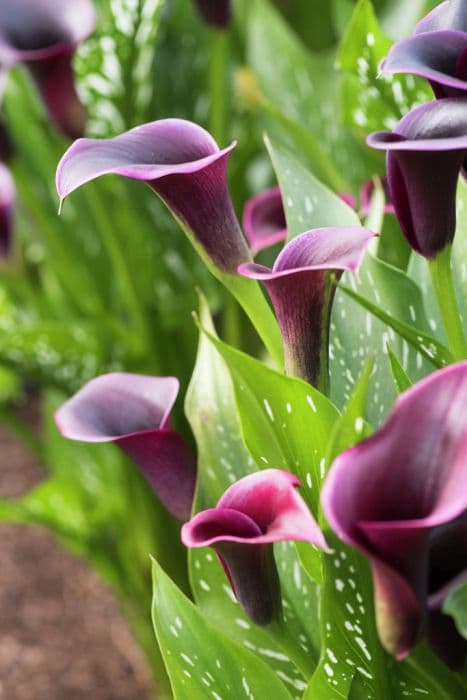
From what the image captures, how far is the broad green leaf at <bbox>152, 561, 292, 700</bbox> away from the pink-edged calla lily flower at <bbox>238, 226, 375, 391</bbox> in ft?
0.38

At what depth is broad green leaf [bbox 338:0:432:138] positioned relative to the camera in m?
0.53

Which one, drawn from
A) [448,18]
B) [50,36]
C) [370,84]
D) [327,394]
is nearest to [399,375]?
[327,394]

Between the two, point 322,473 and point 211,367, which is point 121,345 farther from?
point 322,473

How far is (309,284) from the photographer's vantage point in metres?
0.35

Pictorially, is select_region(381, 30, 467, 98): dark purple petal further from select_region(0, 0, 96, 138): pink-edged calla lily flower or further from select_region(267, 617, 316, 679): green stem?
select_region(0, 0, 96, 138): pink-edged calla lily flower

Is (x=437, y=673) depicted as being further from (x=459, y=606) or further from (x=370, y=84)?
(x=370, y=84)

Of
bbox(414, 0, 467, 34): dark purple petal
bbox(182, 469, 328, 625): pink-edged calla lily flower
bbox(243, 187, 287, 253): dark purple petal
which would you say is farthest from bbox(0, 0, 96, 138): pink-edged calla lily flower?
bbox(182, 469, 328, 625): pink-edged calla lily flower

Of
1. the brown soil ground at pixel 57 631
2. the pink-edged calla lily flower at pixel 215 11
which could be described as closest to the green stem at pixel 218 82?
the pink-edged calla lily flower at pixel 215 11

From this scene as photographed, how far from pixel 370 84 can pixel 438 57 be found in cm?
24

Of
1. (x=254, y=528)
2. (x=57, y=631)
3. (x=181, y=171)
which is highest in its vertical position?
(x=181, y=171)

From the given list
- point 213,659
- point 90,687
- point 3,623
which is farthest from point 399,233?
point 3,623

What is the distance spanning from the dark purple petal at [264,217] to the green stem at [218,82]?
1.05ft

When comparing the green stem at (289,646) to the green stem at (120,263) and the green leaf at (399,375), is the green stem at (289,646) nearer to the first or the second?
the green leaf at (399,375)

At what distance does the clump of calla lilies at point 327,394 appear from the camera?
0.87ft
